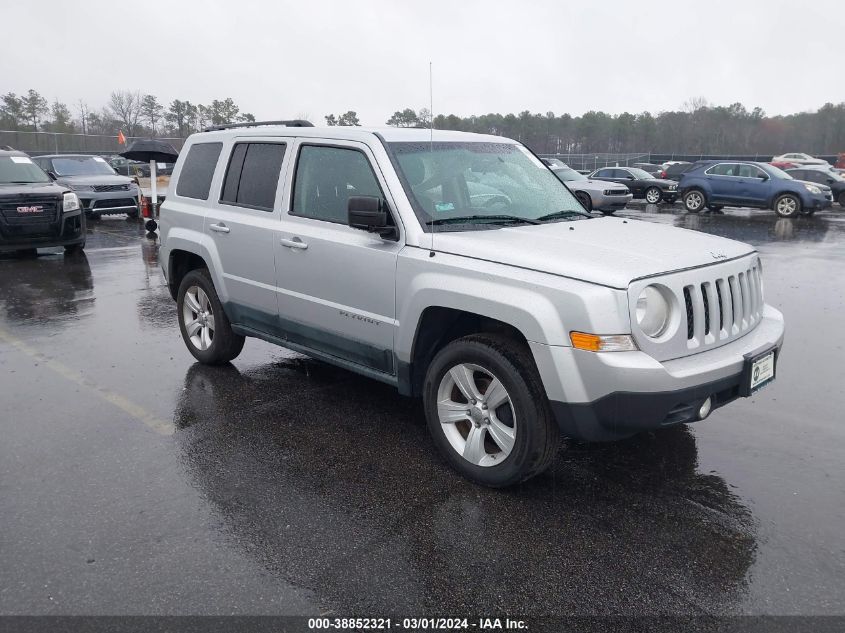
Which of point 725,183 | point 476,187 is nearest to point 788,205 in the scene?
point 725,183

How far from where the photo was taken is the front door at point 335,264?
4414mm

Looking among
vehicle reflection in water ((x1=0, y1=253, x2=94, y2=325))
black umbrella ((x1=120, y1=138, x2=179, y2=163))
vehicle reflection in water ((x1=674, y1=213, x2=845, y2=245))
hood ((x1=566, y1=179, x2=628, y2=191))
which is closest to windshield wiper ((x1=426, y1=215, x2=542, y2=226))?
vehicle reflection in water ((x1=0, y1=253, x2=94, y2=325))

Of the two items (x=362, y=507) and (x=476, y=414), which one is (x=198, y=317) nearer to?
(x=362, y=507)

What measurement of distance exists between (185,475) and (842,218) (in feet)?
71.5

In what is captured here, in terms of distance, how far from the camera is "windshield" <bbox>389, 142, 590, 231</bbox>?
4457 millimetres

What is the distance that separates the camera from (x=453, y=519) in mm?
3662

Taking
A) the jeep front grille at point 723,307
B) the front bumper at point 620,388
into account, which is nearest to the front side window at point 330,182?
the front bumper at point 620,388

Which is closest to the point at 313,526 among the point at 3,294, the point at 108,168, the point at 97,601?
the point at 97,601

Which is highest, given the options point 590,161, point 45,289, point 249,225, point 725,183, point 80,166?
point 590,161

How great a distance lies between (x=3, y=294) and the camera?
30.7ft

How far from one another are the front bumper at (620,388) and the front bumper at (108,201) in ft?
52.2

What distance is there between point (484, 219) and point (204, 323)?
2.89 meters

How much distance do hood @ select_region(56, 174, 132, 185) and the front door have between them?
14120mm

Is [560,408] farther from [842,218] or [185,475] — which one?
[842,218]
